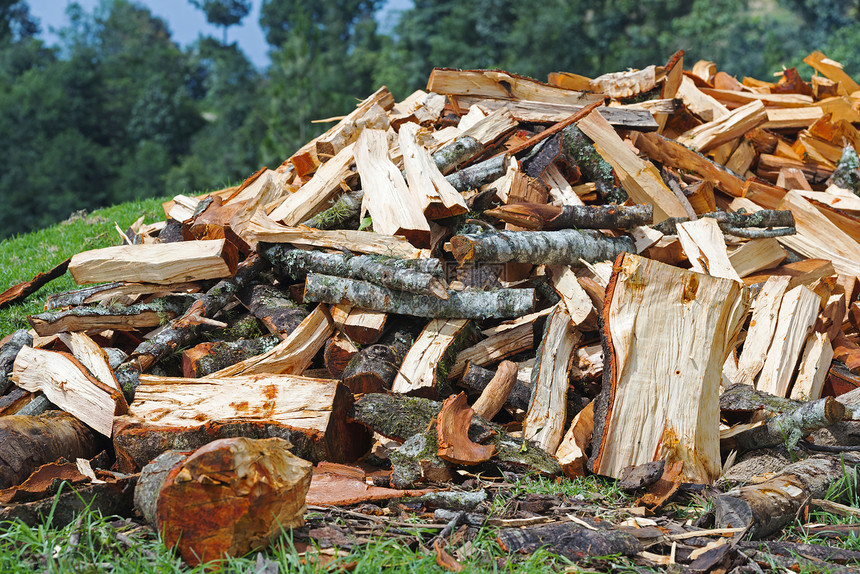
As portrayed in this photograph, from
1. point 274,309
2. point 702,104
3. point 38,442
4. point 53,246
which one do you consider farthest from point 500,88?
point 53,246

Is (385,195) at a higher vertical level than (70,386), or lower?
higher

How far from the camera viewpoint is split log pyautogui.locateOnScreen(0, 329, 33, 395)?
349 centimetres

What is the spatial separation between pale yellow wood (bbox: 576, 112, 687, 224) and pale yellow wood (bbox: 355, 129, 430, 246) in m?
1.54

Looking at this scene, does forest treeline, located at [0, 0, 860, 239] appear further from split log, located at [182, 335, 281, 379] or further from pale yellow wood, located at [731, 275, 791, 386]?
pale yellow wood, located at [731, 275, 791, 386]

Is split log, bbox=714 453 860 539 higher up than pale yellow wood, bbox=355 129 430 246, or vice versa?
pale yellow wood, bbox=355 129 430 246

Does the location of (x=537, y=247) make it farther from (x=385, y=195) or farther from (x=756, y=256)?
(x=756, y=256)

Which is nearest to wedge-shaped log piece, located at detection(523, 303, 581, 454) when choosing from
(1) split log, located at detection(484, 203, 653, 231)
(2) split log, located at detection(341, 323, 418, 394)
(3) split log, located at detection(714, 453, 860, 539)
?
(1) split log, located at detection(484, 203, 653, 231)

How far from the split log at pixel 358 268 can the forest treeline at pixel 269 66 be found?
1664 centimetres

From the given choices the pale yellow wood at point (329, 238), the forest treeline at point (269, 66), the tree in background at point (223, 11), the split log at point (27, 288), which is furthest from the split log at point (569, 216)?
the tree in background at point (223, 11)

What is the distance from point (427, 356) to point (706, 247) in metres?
2.07

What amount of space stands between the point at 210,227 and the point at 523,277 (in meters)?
2.18

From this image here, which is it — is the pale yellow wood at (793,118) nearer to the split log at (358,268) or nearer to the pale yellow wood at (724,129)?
the pale yellow wood at (724,129)

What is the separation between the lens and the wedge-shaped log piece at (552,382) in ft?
10.2

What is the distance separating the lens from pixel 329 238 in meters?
3.87
